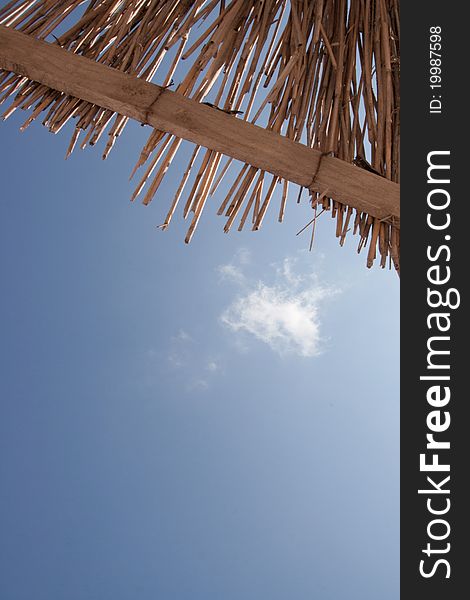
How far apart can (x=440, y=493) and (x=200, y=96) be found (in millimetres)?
1265

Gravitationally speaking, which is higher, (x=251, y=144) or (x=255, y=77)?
(x=255, y=77)

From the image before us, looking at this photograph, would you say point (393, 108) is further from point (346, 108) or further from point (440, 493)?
point (440, 493)

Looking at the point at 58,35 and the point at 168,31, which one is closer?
the point at 58,35

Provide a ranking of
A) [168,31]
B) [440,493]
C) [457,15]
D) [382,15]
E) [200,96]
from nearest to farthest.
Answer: [440,493], [457,15], [200,96], [382,15], [168,31]

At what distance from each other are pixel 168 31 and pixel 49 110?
551mm

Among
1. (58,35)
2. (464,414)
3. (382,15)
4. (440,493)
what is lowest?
(440,493)

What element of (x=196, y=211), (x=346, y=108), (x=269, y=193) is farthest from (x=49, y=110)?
(x=346, y=108)

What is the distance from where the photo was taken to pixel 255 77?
7.18 ft

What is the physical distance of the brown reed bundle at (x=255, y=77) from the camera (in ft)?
6.03

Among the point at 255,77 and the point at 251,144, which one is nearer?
the point at 251,144

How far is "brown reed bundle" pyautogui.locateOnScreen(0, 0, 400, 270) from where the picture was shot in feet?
6.03

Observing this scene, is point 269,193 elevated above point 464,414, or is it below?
above

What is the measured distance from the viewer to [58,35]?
77.9 inches

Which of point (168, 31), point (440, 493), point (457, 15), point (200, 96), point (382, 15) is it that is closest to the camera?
point (440, 493)
